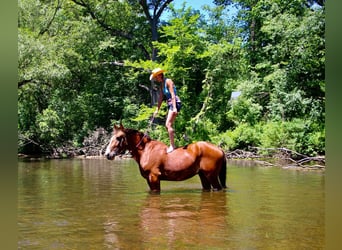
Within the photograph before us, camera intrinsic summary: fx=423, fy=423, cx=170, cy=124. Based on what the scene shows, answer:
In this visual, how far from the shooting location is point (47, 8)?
27.7 m

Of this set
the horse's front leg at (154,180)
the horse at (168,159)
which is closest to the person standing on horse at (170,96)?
the horse at (168,159)

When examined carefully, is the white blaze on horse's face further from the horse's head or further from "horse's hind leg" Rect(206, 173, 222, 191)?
"horse's hind leg" Rect(206, 173, 222, 191)

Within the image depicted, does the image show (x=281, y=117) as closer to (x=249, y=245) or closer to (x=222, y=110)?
(x=222, y=110)

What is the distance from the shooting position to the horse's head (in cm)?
809

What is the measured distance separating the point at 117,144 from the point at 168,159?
1036 millimetres

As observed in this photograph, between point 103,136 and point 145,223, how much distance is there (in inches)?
880

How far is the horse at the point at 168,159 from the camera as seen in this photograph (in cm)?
792
